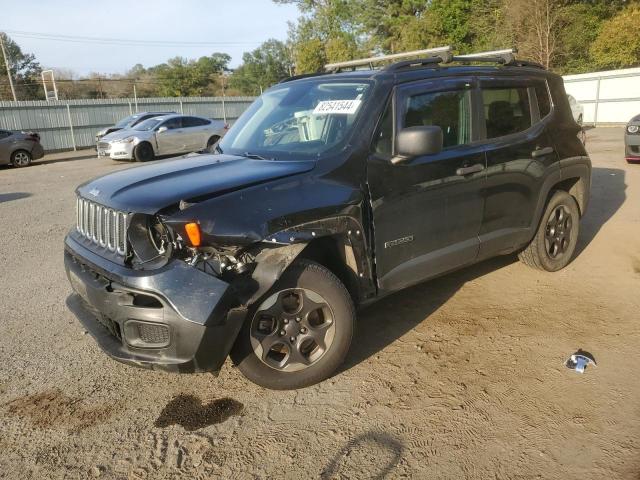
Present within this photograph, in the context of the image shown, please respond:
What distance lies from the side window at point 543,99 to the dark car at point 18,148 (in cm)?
1694

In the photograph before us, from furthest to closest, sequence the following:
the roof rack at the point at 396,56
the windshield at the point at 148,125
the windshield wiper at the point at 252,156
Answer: the windshield at the point at 148,125 → the roof rack at the point at 396,56 → the windshield wiper at the point at 252,156

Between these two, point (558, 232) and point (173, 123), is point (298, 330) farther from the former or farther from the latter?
point (173, 123)

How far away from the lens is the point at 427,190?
3688mm

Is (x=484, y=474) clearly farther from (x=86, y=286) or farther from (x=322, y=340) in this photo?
(x=86, y=286)

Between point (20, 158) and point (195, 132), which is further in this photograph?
point (195, 132)

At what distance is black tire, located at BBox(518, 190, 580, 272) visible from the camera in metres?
4.91

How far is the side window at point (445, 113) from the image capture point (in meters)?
3.73

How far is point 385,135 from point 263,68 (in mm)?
63109

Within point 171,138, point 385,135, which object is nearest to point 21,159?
point 171,138

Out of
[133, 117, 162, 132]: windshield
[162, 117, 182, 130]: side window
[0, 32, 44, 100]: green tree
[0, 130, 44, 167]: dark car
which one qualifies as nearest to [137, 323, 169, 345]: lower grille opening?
[133, 117, 162, 132]: windshield

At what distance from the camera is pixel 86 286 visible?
308cm

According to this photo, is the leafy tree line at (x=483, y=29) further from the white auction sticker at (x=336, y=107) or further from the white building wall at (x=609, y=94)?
the white auction sticker at (x=336, y=107)

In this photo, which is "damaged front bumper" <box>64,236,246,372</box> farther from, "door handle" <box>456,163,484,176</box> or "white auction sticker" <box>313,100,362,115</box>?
"door handle" <box>456,163,484,176</box>

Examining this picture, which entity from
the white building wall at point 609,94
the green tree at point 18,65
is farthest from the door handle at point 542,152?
the green tree at point 18,65
